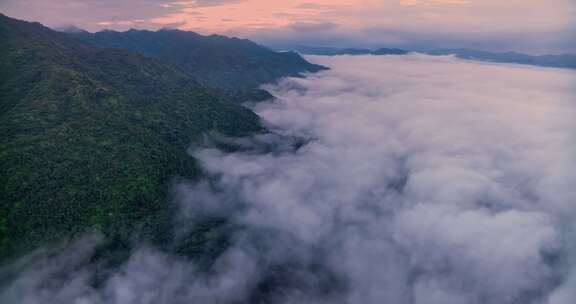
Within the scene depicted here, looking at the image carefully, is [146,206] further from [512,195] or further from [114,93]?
[512,195]

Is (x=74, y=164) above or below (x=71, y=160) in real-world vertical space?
below

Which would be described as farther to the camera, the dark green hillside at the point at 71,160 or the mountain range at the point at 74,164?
the dark green hillside at the point at 71,160

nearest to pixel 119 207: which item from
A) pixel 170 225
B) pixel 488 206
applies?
pixel 170 225

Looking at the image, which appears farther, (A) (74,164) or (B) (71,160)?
(B) (71,160)

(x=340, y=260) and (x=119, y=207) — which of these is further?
(x=340, y=260)

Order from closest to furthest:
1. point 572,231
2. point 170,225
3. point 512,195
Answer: point 170,225
point 572,231
point 512,195

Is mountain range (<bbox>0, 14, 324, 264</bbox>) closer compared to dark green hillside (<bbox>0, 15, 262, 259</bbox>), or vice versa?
mountain range (<bbox>0, 14, 324, 264</bbox>)

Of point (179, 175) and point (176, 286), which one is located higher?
point (179, 175)

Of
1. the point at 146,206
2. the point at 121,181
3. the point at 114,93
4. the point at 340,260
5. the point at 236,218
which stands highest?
the point at 114,93

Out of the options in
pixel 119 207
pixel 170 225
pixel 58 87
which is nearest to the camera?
pixel 119 207

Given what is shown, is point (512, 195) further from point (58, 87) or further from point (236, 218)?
point (58, 87)
